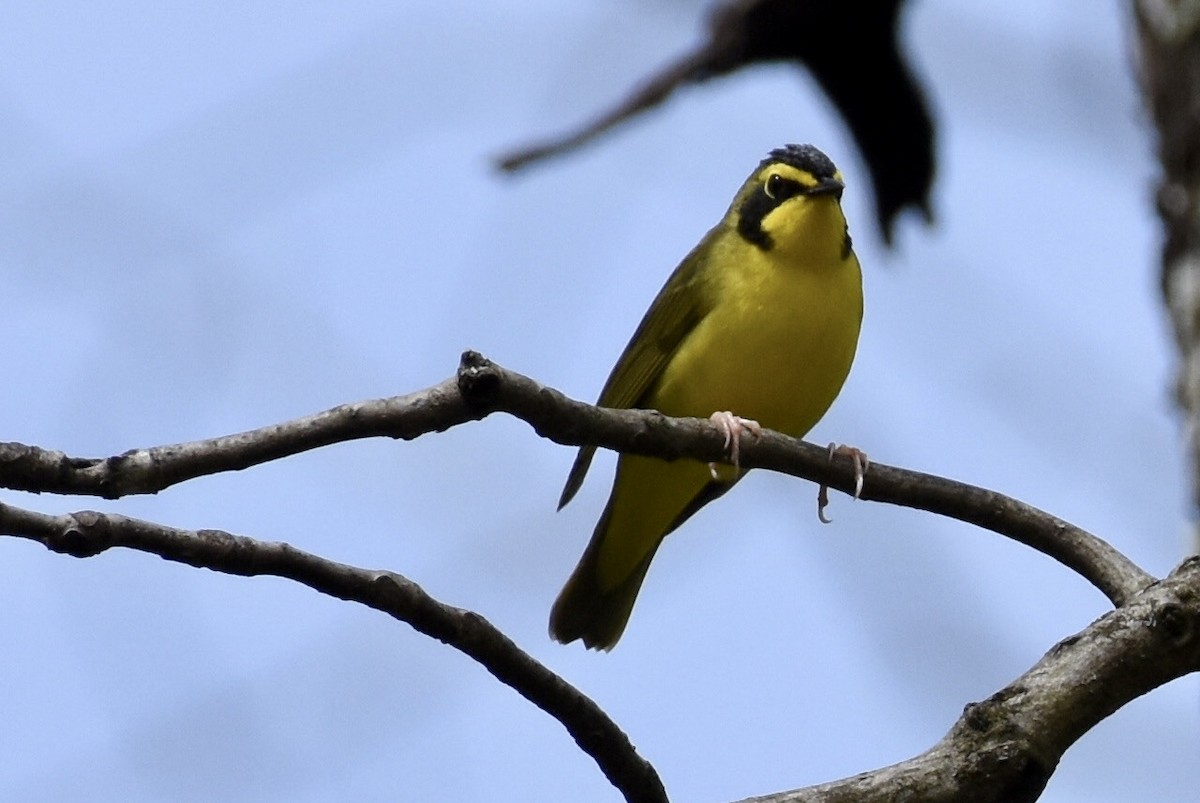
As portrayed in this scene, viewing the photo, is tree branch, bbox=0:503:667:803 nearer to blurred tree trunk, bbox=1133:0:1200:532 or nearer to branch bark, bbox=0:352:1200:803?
branch bark, bbox=0:352:1200:803

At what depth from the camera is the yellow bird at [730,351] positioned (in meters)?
6.31

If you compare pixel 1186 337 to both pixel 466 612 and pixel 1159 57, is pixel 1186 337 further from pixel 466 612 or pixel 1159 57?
pixel 466 612

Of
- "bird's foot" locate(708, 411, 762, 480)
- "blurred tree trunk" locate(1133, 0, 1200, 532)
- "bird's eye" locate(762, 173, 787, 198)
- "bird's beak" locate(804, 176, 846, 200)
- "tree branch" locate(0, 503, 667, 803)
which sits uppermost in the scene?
"bird's eye" locate(762, 173, 787, 198)

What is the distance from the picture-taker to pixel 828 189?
6.66 metres

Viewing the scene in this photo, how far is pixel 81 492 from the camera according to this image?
10.8 ft

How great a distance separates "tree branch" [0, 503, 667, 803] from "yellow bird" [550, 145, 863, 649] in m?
2.40

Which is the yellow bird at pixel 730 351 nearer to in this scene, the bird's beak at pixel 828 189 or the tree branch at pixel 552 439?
the bird's beak at pixel 828 189

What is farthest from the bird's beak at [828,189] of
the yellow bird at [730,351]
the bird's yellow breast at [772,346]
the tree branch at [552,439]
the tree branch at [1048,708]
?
the tree branch at [1048,708]

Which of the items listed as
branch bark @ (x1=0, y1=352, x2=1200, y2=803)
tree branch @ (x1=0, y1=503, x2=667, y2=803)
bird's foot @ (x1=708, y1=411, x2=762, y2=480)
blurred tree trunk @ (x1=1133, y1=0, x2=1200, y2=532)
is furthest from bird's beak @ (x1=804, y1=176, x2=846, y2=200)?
tree branch @ (x1=0, y1=503, x2=667, y2=803)

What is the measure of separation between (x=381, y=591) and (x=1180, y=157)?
144 inches

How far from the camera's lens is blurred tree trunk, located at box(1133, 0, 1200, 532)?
18.0 ft

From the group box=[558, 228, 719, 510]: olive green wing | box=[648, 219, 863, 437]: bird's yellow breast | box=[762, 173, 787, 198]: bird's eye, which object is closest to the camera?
box=[648, 219, 863, 437]: bird's yellow breast

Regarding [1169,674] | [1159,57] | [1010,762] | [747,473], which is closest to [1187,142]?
[1159,57]

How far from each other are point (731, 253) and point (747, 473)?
3.19ft
